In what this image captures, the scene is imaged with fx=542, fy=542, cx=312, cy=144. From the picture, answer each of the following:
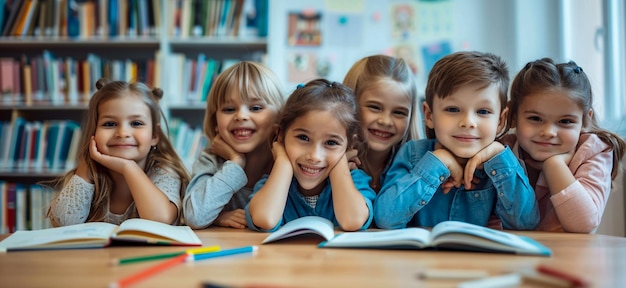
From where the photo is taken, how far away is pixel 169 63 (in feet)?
10.6

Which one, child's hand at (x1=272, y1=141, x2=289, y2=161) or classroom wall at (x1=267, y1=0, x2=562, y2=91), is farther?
classroom wall at (x1=267, y1=0, x2=562, y2=91)

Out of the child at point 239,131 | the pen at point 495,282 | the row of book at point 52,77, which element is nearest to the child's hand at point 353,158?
the child at point 239,131

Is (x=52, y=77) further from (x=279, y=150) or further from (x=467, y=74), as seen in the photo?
(x=467, y=74)

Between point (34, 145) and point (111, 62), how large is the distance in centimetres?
66

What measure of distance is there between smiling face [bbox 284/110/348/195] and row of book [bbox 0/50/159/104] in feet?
6.90

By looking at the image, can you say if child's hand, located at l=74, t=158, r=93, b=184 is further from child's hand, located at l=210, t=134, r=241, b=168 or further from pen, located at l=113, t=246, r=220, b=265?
pen, located at l=113, t=246, r=220, b=265

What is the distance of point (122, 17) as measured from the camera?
3.24 meters

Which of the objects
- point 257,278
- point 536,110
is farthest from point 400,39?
point 257,278

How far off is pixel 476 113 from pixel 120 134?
943 millimetres

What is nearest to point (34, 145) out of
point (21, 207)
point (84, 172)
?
point (21, 207)

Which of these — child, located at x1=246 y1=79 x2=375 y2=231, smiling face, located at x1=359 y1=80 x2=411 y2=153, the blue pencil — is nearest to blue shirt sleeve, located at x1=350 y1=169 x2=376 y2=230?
child, located at x1=246 y1=79 x2=375 y2=231

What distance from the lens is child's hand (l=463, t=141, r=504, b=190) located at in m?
1.29

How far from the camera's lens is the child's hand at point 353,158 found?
1421 millimetres

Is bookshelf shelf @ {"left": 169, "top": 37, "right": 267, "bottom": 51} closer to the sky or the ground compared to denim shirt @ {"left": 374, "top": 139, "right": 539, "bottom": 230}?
closer to the sky
